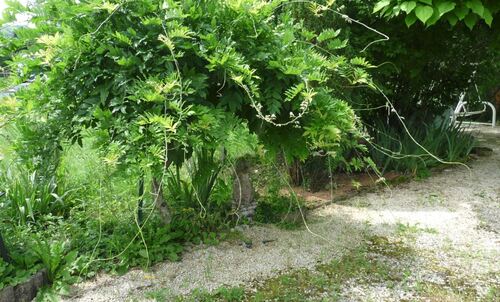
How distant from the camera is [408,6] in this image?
279cm

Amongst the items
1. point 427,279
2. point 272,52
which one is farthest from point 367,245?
point 272,52

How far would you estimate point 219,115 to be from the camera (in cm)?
180

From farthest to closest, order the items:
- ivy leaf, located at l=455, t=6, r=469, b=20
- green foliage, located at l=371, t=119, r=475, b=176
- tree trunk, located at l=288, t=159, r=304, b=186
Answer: green foliage, located at l=371, t=119, r=475, b=176 → tree trunk, located at l=288, t=159, r=304, b=186 → ivy leaf, located at l=455, t=6, r=469, b=20

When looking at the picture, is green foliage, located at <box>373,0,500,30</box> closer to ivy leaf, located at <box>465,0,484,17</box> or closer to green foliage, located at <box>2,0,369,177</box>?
ivy leaf, located at <box>465,0,484,17</box>

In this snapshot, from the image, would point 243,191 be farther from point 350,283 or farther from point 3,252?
point 3,252

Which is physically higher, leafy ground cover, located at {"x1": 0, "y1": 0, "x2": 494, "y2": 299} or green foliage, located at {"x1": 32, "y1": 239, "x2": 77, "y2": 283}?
leafy ground cover, located at {"x1": 0, "y1": 0, "x2": 494, "y2": 299}

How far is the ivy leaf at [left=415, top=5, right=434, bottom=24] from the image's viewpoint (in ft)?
8.87

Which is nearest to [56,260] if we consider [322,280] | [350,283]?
[322,280]

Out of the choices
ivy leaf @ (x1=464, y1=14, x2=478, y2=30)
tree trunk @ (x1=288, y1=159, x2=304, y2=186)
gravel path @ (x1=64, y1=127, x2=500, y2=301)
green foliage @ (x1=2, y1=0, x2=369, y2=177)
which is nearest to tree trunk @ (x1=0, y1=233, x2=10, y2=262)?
gravel path @ (x1=64, y1=127, x2=500, y2=301)

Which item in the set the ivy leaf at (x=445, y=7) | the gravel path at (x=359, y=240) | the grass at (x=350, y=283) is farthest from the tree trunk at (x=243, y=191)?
the ivy leaf at (x=445, y=7)

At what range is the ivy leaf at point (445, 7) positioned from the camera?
2711 millimetres

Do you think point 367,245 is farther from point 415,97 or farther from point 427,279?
point 415,97

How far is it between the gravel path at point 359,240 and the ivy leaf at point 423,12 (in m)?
1.41

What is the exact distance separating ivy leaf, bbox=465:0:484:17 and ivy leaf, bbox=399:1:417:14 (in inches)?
15.0
